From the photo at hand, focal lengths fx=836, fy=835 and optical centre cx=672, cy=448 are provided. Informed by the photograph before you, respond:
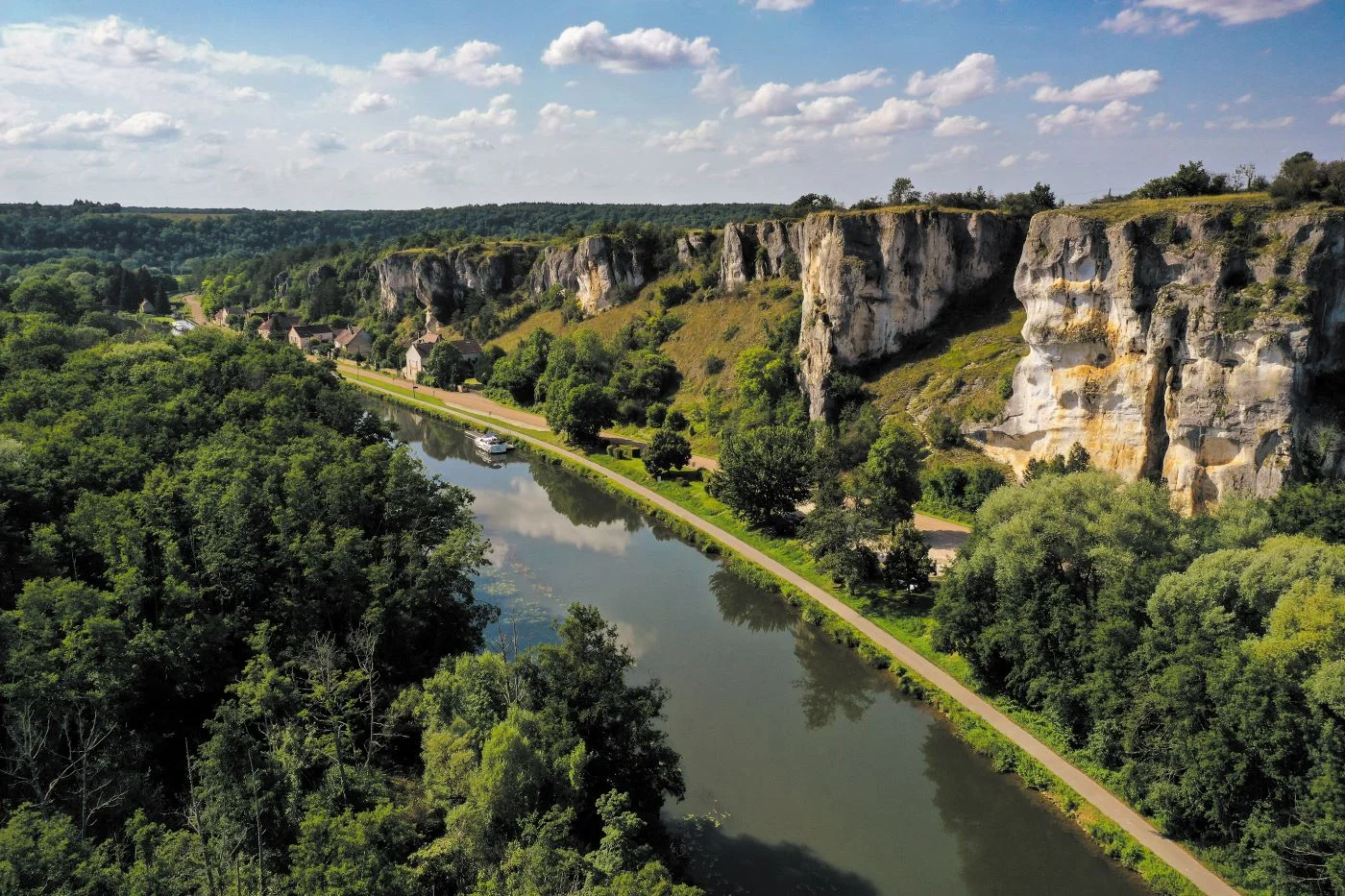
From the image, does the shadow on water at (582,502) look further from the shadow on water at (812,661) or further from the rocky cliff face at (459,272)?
the rocky cliff face at (459,272)

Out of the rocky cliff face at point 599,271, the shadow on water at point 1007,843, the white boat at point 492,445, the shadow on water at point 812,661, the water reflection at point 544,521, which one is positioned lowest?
the shadow on water at point 1007,843

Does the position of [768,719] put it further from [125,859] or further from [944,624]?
[125,859]

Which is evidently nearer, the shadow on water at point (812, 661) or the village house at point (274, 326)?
the shadow on water at point (812, 661)

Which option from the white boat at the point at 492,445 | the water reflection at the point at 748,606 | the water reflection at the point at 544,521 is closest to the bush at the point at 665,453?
the water reflection at the point at 544,521

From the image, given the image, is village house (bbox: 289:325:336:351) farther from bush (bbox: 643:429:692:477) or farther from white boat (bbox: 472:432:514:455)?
bush (bbox: 643:429:692:477)

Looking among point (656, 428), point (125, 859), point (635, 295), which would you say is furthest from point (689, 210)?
point (125, 859)

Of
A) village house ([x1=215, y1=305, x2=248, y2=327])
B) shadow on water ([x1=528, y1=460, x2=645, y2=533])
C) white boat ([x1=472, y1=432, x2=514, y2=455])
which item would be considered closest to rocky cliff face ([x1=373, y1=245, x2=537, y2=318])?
village house ([x1=215, y1=305, x2=248, y2=327])
